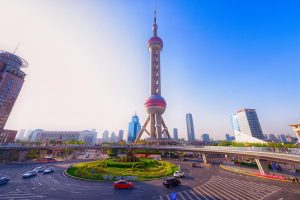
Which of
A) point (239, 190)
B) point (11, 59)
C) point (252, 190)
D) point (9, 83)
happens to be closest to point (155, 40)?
point (11, 59)

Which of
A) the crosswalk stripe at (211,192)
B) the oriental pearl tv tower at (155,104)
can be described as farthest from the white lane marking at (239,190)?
the oriental pearl tv tower at (155,104)

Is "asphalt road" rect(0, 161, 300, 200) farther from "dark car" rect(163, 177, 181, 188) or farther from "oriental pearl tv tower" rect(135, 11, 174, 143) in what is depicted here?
"oriental pearl tv tower" rect(135, 11, 174, 143)

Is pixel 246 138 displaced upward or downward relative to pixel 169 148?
upward

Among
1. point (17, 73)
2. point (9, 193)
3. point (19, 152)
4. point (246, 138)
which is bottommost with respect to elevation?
point (9, 193)

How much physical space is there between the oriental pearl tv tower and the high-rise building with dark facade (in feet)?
264

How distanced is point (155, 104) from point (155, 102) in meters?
1.44

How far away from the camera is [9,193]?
22.3 m

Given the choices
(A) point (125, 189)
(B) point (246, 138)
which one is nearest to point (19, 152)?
(A) point (125, 189)

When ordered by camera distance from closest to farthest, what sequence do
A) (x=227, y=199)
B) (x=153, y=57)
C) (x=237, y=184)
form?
1. (x=227, y=199)
2. (x=237, y=184)
3. (x=153, y=57)

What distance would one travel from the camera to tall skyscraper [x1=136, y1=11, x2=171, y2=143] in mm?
106812

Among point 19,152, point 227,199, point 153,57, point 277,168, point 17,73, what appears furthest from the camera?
point 153,57

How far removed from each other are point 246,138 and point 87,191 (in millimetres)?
102281

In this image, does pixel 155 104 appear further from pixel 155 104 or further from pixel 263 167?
pixel 263 167

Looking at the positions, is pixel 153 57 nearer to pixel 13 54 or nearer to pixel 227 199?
pixel 13 54
